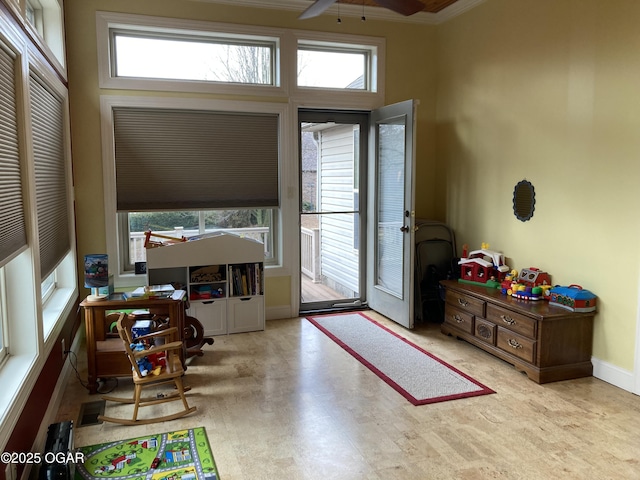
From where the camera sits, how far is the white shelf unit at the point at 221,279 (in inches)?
180

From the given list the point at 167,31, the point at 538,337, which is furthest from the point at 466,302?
the point at 167,31

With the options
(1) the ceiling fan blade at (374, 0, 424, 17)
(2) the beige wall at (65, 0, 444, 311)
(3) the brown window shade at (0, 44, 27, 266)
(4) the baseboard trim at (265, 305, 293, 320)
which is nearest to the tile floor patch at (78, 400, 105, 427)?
(3) the brown window shade at (0, 44, 27, 266)

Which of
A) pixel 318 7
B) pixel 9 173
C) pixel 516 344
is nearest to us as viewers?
pixel 9 173

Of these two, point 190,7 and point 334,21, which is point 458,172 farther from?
point 190,7

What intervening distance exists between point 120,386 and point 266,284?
1.90 meters

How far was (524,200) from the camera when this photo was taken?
14.3ft

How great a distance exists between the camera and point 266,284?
5230 mm

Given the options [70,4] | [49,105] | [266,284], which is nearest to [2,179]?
[49,105]

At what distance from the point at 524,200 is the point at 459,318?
44.1 inches

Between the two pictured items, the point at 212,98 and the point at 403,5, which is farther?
the point at 212,98

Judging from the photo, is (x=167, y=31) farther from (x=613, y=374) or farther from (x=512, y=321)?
(x=613, y=374)

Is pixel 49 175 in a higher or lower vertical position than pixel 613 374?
higher

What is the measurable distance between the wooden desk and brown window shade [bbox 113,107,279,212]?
1.41m

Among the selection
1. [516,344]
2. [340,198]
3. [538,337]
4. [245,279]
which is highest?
[340,198]
